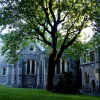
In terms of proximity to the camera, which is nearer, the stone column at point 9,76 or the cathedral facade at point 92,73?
the cathedral facade at point 92,73

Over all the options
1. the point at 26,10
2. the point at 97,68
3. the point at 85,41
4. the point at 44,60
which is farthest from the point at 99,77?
the point at 26,10

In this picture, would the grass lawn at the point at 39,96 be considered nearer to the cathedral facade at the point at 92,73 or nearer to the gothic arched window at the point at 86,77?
the cathedral facade at the point at 92,73

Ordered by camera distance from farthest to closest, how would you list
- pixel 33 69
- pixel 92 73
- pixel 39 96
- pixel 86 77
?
pixel 33 69 < pixel 86 77 < pixel 92 73 < pixel 39 96

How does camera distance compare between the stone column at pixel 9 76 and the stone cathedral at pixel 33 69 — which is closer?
the stone cathedral at pixel 33 69

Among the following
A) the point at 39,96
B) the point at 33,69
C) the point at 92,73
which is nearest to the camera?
the point at 39,96

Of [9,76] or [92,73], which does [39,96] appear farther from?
[9,76]

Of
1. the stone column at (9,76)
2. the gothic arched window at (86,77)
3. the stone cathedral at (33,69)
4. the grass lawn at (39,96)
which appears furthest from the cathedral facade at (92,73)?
the stone column at (9,76)

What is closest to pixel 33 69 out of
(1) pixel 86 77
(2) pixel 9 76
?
(2) pixel 9 76

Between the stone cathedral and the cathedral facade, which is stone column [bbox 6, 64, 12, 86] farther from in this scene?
the cathedral facade

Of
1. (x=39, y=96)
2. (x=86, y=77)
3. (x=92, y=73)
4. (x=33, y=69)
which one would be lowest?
(x=39, y=96)

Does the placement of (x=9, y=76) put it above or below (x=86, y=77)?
below

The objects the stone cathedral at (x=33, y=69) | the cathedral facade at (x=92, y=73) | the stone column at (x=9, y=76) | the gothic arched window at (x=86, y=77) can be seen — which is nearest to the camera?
the cathedral facade at (x=92, y=73)

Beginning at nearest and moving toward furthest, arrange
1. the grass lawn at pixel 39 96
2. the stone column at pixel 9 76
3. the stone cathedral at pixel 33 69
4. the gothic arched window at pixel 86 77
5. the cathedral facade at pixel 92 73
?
the grass lawn at pixel 39 96, the cathedral facade at pixel 92 73, the gothic arched window at pixel 86 77, the stone cathedral at pixel 33 69, the stone column at pixel 9 76

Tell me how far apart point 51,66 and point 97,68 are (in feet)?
36.3
